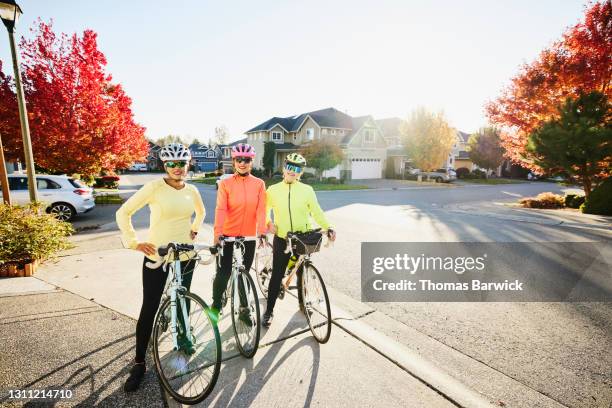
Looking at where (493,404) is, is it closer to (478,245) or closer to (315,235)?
(315,235)

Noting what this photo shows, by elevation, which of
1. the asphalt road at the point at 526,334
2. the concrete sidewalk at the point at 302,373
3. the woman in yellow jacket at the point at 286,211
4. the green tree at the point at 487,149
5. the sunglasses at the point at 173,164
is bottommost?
→ the asphalt road at the point at 526,334

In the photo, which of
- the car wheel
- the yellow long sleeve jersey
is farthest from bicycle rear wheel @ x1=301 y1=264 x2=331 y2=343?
the car wheel

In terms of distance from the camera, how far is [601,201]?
42.2 ft

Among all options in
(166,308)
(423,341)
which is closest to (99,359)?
(166,308)

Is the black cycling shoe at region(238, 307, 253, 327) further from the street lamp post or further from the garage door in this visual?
the garage door

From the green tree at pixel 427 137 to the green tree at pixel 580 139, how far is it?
18269mm

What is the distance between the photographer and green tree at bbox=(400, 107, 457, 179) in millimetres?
32906

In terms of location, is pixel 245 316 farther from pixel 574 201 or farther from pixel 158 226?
pixel 574 201

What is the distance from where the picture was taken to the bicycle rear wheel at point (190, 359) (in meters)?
2.63

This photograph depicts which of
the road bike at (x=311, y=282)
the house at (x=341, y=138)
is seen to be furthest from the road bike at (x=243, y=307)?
the house at (x=341, y=138)

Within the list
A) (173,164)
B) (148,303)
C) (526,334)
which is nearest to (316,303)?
(148,303)

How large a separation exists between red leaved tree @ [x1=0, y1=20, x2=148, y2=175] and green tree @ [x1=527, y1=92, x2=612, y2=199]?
62.3ft

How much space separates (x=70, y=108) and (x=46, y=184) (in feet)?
10.2

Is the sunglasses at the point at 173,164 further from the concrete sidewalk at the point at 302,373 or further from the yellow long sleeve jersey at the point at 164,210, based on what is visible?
the concrete sidewalk at the point at 302,373
